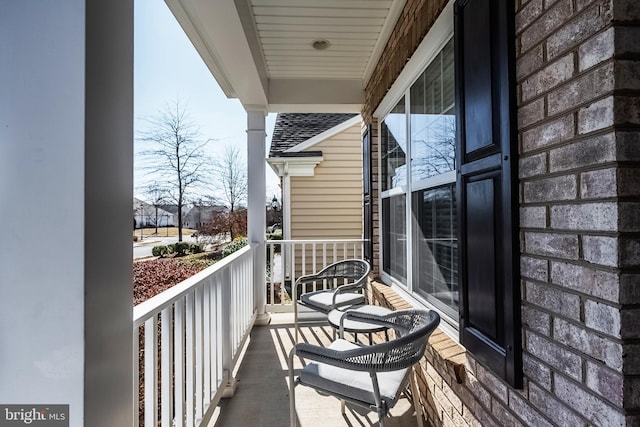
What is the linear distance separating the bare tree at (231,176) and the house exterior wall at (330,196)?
102cm

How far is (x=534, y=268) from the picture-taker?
111 centimetres

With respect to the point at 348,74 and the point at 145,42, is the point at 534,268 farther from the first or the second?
the point at 348,74

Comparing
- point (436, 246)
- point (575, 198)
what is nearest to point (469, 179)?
point (575, 198)

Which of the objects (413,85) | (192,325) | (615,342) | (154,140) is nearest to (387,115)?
(413,85)

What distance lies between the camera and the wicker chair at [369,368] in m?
1.54

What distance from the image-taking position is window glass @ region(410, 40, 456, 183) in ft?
6.41

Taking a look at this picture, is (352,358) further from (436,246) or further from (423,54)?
(423,54)

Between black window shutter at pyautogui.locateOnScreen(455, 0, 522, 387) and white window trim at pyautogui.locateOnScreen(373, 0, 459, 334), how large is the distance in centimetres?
32

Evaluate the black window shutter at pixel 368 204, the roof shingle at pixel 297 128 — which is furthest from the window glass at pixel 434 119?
the roof shingle at pixel 297 128

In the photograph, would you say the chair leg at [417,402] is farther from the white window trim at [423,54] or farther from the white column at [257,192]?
the white column at [257,192]

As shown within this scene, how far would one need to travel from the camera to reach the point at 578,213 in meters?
0.93

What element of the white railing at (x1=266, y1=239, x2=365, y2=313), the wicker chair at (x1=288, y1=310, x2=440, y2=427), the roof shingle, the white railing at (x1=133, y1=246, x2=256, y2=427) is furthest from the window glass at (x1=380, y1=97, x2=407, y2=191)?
the roof shingle

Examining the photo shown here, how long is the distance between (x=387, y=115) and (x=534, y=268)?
2516 millimetres

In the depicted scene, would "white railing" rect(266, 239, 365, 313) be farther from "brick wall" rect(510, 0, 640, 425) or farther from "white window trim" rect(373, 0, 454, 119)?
"brick wall" rect(510, 0, 640, 425)
